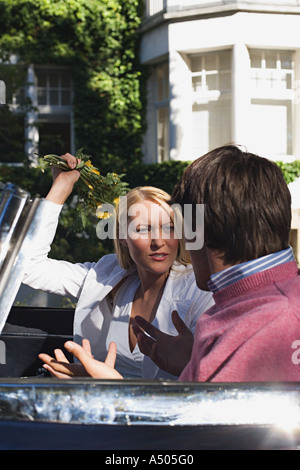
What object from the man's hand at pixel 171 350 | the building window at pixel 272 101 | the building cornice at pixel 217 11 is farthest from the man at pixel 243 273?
the building window at pixel 272 101

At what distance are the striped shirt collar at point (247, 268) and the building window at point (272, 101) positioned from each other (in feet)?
31.5

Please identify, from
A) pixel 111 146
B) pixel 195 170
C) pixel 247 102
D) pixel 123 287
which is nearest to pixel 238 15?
pixel 247 102

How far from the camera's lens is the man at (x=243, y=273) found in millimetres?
1163

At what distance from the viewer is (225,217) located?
4.29 feet

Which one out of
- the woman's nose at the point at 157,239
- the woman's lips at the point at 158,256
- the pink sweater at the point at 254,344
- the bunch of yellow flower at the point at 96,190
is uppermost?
the bunch of yellow flower at the point at 96,190

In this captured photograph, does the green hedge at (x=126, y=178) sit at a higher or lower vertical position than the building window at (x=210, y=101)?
lower

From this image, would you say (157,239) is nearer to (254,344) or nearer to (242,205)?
(242,205)

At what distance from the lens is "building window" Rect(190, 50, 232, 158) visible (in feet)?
35.5

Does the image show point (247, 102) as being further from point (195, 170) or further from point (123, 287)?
point (195, 170)

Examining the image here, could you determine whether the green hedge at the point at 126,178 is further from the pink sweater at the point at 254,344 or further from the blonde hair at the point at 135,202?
the pink sweater at the point at 254,344

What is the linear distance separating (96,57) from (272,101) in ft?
10.7

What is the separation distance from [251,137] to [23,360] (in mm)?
8720

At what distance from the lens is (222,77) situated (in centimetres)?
1085

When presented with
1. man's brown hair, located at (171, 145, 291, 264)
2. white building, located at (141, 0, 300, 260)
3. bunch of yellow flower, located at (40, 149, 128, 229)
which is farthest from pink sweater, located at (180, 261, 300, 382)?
white building, located at (141, 0, 300, 260)
